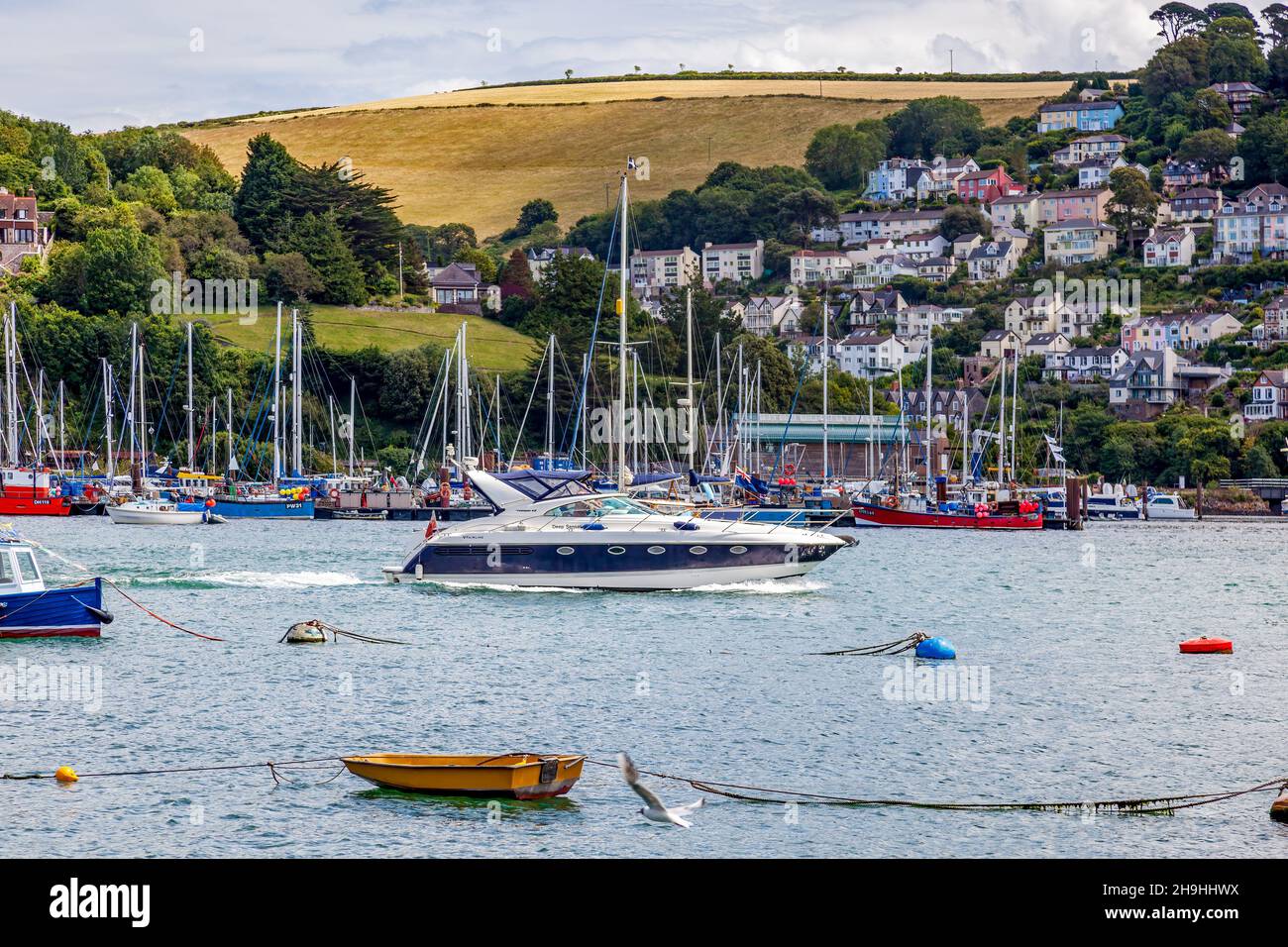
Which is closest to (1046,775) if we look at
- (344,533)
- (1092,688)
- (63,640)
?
(1092,688)

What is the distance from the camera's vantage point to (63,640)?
138 ft

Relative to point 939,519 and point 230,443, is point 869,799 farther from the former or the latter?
point 230,443

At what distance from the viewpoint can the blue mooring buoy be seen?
41.6 m

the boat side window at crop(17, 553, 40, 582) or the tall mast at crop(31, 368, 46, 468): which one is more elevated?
the tall mast at crop(31, 368, 46, 468)

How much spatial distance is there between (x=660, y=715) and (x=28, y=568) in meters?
17.6

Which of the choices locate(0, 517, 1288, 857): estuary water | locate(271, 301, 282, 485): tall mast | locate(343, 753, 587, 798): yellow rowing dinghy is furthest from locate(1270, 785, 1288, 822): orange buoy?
locate(271, 301, 282, 485): tall mast

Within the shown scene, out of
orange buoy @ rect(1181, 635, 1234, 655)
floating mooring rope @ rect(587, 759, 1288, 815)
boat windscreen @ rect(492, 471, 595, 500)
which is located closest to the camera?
floating mooring rope @ rect(587, 759, 1288, 815)

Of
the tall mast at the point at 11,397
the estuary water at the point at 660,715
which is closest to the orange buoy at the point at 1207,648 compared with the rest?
the estuary water at the point at 660,715

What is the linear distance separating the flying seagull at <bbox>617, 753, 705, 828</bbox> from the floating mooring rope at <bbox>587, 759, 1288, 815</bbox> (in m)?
1.04

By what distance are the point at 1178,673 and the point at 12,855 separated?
27.7 meters

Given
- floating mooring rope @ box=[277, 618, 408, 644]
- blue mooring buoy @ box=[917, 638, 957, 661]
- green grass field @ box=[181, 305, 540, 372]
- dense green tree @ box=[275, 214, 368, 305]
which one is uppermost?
dense green tree @ box=[275, 214, 368, 305]

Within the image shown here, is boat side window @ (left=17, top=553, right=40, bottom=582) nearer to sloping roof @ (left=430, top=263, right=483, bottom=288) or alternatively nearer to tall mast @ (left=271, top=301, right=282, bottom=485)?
tall mast @ (left=271, top=301, right=282, bottom=485)

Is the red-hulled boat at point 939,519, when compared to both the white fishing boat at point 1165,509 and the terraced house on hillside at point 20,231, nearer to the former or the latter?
the white fishing boat at point 1165,509
